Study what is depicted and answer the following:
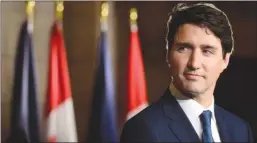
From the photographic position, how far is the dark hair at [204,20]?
1761 mm

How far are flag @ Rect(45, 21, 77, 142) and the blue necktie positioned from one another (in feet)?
1.85

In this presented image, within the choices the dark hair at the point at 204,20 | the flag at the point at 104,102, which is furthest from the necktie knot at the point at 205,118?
the flag at the point at 104,102

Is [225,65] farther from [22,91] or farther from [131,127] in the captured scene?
[22,91]

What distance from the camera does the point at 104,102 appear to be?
6.31 ft

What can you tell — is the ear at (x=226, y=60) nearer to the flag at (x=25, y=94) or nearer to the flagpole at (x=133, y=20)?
the flagpole at (x=133, y=20)

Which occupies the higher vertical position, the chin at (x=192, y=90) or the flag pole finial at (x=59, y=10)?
the flag pole finial at (x=59, y=10)

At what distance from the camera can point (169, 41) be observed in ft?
6.07

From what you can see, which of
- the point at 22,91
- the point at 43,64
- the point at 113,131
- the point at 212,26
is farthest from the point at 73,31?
the point at 212,26

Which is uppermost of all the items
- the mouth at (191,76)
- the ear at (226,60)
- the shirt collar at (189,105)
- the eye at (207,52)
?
the eye at (207,52)

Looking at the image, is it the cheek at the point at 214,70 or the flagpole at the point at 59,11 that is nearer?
the cheek at the point at 214,70

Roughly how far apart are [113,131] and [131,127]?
12 centimetres

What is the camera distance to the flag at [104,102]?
1916 mm

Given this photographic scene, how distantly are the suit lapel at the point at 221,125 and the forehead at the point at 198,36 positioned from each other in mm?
288

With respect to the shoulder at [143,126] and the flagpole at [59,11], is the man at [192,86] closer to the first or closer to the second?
the shoulder at [143,126]
